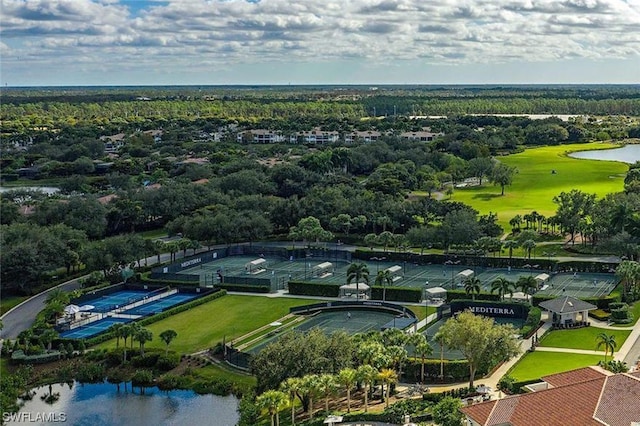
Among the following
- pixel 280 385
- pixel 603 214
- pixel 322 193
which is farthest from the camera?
pixel 322 193

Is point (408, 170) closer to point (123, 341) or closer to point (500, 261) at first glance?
point (500, 261)

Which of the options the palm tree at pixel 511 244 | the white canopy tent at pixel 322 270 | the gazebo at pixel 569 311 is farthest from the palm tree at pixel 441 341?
the palm tree at pixel 511 244

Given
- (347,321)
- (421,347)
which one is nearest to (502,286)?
(347,321)

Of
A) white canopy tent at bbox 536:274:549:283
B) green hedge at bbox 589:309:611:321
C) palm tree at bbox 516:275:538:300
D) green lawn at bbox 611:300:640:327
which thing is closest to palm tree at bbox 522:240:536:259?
white canopy tent at bbox 536:274:549:283

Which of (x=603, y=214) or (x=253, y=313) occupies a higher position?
(x=603, y=214)

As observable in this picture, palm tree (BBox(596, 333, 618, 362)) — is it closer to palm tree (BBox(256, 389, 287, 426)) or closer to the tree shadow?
palm tree (BBox(256, 389, 287, 426))

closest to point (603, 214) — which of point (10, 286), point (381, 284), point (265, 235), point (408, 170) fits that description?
point (381, 284)

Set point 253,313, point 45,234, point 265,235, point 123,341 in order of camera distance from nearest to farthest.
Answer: point 123,341 < point 253,313 < point 45,234 < point 265,235

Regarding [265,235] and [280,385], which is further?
[265,235]
